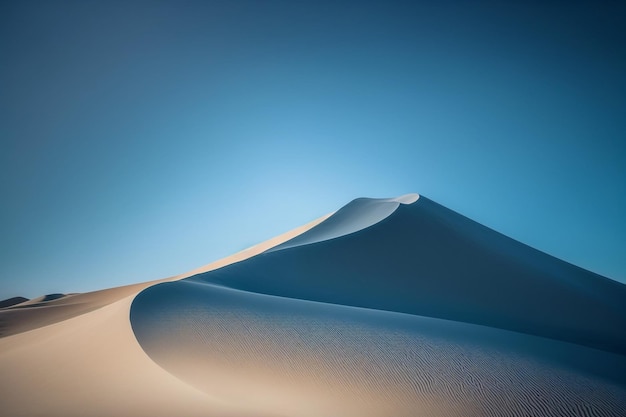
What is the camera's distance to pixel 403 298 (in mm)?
15109

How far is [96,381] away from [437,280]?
13.3 m

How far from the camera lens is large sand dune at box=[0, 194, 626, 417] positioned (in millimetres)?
5953

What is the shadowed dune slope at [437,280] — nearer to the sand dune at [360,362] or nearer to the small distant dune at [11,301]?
the sand dune at [360,362]

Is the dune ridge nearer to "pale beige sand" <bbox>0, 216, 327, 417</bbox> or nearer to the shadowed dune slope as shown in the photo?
the shadowed dune slope

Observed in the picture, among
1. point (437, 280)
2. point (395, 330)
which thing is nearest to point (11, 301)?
point (437, 280)

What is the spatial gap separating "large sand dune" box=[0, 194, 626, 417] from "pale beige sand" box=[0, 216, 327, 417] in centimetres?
3

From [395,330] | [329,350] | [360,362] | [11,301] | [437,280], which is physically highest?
[11,301]

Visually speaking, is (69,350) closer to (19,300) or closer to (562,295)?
(562,295)

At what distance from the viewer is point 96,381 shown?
643 cm

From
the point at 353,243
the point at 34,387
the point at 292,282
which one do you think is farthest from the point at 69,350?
the point at 353,243

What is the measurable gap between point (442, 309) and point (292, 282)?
5.65 m

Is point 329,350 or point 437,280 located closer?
point 329,350

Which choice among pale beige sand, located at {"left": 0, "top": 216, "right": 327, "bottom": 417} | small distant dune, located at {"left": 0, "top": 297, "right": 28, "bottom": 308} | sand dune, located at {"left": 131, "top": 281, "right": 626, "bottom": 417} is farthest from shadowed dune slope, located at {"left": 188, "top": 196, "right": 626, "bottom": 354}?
small distant dune, located at {"left": 0, "top": 297, "right": 28, "bottom": 308}

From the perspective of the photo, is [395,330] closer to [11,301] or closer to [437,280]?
[437,280]
